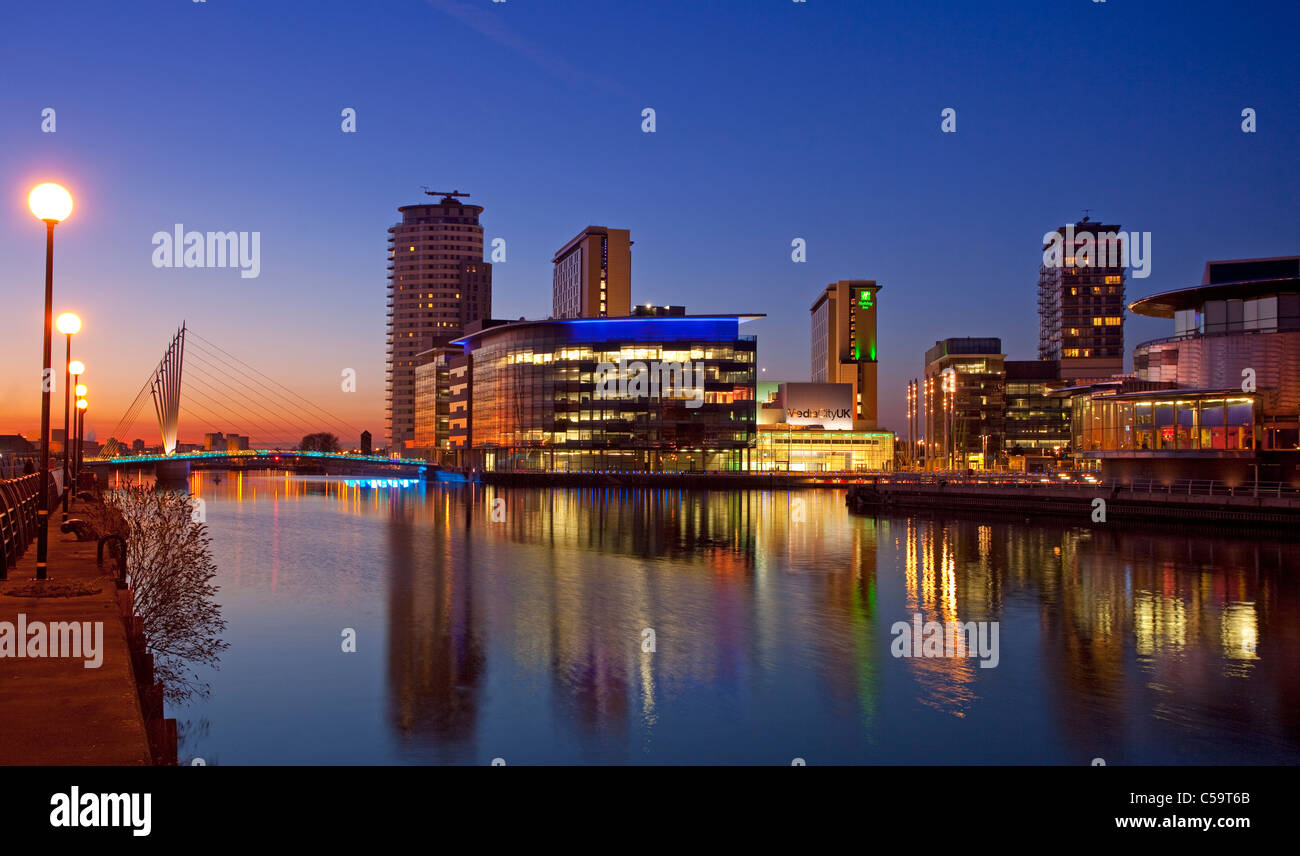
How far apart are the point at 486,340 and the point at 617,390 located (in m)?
36.0

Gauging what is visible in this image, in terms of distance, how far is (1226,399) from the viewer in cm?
6331

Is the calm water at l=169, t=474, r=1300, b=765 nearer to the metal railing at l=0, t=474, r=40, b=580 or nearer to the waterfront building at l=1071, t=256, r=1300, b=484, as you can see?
the metal railing at l=0, t=474, r=40, b=580

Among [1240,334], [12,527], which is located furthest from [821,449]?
[12,527]

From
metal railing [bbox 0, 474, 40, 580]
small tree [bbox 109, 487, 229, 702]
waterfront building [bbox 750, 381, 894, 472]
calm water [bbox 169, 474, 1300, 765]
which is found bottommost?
calm water [bbox 169, 474, 1300, 765]

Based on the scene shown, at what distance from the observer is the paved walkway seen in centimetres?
913

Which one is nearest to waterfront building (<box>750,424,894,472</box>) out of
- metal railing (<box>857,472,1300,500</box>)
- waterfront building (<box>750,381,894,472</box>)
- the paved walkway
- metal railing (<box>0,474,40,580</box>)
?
waterfront building (<box>750,381,894,472</box>)

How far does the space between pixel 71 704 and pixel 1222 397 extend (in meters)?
68.8

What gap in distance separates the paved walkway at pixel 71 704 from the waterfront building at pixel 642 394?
5341 inches

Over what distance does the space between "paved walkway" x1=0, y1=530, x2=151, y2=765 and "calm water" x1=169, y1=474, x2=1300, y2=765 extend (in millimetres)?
2967

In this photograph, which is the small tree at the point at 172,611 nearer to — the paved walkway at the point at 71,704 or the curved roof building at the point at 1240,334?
the paved walkway at the point at 71,704

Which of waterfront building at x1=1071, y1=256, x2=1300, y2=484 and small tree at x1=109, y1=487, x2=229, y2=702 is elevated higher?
waterfront building at x1=1071, y1=256, x2=1300, y2=484
